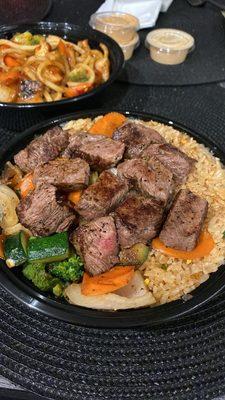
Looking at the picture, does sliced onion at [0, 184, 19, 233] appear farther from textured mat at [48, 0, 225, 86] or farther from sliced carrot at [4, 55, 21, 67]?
textured mat at [48, 0, 225, 86]

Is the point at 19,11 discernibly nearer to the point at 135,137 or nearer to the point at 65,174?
the point at 135,137

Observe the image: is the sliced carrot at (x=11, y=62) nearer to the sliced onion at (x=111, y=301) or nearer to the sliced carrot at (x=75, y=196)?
the sliced carrot at (x=75, y=196)

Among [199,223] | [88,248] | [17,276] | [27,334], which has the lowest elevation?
Answer: [27,334]

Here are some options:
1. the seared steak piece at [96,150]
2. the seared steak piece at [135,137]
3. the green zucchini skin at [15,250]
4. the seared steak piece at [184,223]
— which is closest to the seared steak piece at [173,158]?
the seared steak piece at [135,137]

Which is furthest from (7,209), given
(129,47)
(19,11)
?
(19,11)

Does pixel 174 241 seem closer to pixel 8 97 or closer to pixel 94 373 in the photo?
pixel 94 373

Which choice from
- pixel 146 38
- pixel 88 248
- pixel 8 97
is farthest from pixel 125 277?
pixel 146 38
